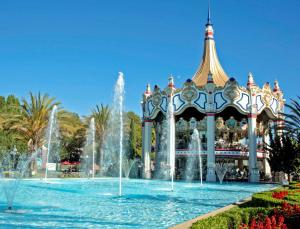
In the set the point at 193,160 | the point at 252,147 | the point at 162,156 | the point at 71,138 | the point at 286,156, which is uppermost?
the point at 71,138

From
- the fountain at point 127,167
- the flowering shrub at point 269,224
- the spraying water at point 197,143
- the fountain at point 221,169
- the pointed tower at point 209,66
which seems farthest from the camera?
the fountain at point 127,167

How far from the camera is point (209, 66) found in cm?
3831

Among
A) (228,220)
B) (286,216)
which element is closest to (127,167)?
(286,216)

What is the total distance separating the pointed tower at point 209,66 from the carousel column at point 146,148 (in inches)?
263

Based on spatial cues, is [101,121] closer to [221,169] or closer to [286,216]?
[221,169]

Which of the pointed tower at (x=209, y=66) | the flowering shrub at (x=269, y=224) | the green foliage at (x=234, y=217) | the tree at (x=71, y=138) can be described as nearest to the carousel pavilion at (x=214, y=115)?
the pointed tower at (x=209, y=66)

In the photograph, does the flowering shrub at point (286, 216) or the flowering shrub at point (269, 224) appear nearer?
the flowering shrub at point (269, 224)

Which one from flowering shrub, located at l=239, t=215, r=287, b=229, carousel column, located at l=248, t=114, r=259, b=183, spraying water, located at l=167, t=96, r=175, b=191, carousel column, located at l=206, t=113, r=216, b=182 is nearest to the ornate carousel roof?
spraying water, located at l=167, t=96, r=175, b=191

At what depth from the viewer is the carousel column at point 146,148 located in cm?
3700

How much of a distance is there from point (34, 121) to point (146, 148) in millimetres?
11167

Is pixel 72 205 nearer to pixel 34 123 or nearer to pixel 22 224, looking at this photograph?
pixel 22 224

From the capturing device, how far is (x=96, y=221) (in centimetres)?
952

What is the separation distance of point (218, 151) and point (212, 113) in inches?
141

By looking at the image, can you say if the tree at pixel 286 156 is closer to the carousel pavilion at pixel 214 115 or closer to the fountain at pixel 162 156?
the carousel pavilion at pixel 214 115
